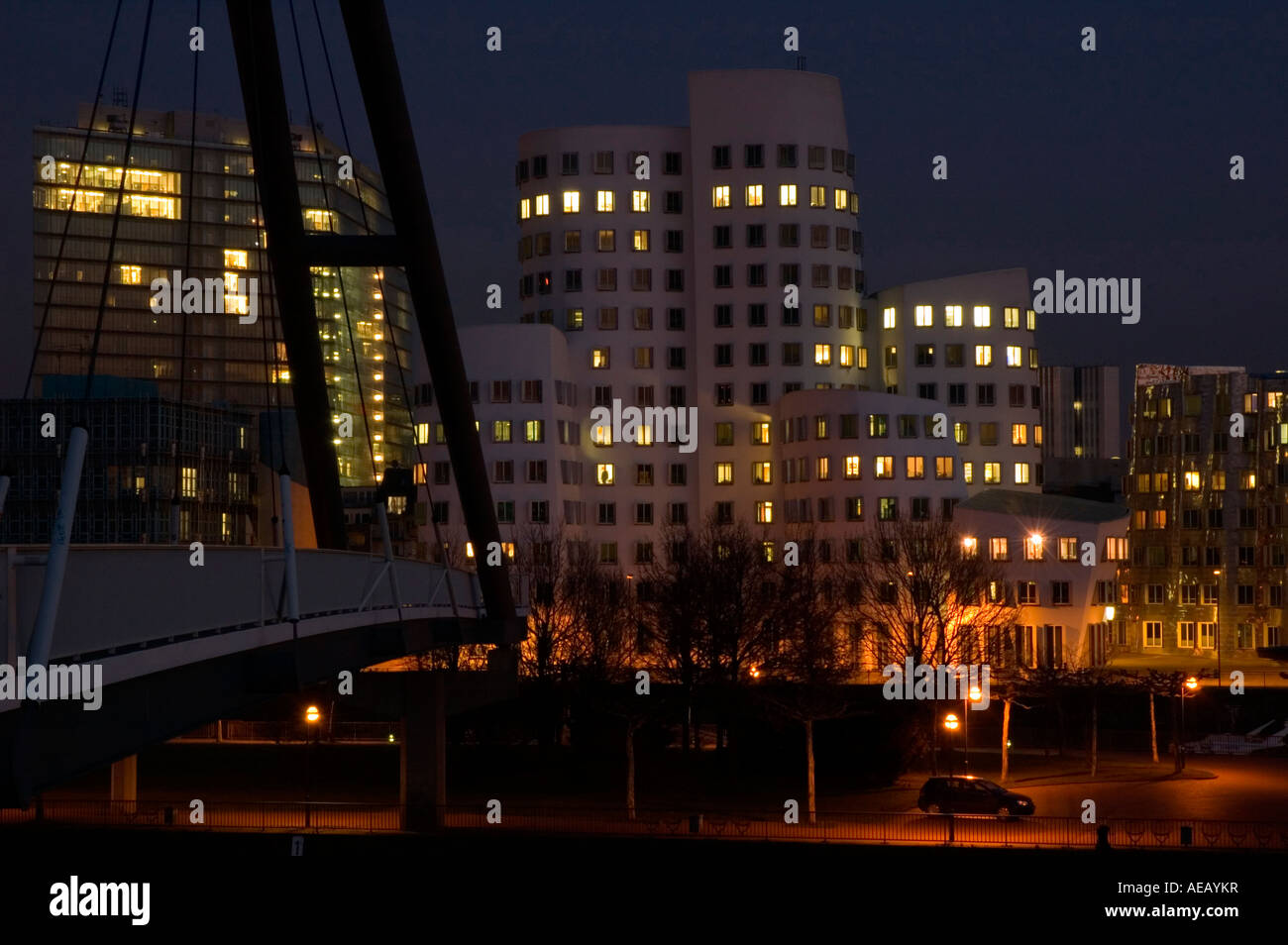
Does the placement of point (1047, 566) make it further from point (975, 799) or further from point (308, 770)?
point (308, 770)

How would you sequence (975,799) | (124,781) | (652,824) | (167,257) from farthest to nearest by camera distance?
1. (167,257)
2. (975,799)
3. (124,781)
4. (652,824)

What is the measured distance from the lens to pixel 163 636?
14133 millimetres

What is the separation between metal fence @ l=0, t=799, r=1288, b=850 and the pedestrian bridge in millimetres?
21018

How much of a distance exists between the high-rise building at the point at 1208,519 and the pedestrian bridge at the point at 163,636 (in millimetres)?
98028

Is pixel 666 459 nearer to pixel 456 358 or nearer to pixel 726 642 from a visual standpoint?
pixel 726 642

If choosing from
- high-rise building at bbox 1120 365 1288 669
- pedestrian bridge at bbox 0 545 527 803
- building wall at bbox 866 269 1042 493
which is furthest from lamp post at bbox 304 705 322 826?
high-rise building at bbox 1120 365 1288 669

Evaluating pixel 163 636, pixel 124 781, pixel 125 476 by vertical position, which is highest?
pixel 125 476

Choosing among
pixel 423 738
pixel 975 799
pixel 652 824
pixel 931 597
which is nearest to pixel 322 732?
pixel 423 738

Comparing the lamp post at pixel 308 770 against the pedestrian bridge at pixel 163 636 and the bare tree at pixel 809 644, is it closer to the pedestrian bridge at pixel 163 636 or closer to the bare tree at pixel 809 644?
the bare tree at pixel 809 644

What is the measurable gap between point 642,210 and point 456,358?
268 feet

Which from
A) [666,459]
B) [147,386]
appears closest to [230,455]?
[147,386]

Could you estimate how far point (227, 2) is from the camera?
25.3m

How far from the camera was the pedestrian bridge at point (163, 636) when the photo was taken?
11.6 m

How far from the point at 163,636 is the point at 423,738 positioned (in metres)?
32.7
